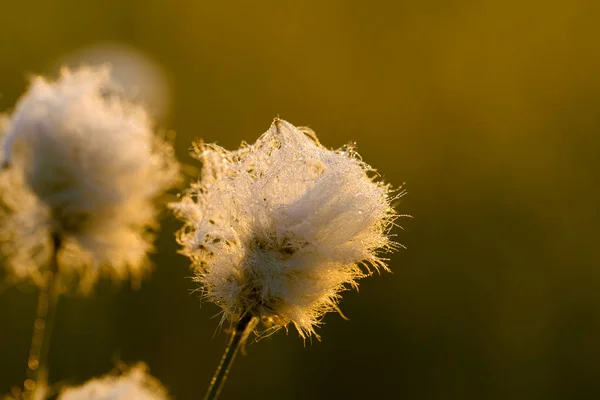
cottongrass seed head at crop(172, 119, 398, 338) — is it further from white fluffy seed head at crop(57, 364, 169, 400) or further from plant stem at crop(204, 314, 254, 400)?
white fluffy seed head at crop(57, 364, 169, 400)

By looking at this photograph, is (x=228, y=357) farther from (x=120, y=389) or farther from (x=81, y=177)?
(x=81, y=177)

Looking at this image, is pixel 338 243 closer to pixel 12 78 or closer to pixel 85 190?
pixel 85 190

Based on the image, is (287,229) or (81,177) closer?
(287,229)

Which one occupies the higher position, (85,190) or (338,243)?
(85,190)

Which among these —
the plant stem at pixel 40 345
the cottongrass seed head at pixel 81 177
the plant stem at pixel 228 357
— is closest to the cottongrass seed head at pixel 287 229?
the plant stem at pixel 228 357

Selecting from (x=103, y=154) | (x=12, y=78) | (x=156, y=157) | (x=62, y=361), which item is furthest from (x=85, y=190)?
(x=12, y=78)

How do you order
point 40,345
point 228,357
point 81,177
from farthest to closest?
point 81,177 < point 40,345 < point 228,357

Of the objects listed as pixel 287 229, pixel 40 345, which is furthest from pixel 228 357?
pixel 40 345
